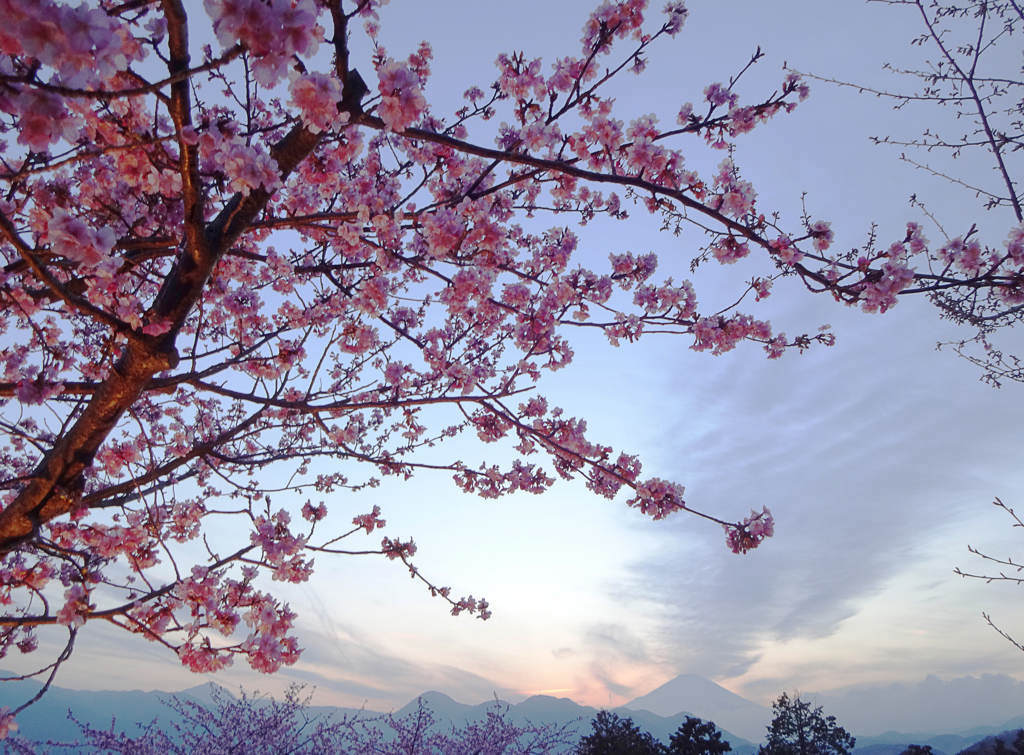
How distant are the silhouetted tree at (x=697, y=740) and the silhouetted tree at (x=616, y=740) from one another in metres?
0.73

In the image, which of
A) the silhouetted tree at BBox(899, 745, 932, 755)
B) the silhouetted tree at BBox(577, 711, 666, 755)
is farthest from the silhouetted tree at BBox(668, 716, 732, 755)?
the silhouetted tree at BBox(899, 745, 932, 755)

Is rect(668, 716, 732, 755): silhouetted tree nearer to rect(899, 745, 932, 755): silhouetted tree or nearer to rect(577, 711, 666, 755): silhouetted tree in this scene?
rect(577, 711, 666, 755): silhouetted tree

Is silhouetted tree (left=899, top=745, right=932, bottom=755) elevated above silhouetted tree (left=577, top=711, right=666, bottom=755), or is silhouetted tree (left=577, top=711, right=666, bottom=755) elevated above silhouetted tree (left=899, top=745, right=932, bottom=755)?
silhouetted tree (left=577, top=711, right=666, bottom=755)

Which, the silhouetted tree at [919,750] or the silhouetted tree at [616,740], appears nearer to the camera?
the silhouetted tree at [616,740]

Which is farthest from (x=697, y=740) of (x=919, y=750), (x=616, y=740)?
(x=919, y=750)

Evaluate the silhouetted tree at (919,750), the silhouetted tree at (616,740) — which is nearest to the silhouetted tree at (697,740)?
the silhouetted tree at (616,740)

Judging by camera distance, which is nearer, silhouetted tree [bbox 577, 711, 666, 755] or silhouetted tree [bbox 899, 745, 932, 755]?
silhouetted tree [bbox 577, 711, 666, 755]

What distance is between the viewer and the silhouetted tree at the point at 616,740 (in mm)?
19453

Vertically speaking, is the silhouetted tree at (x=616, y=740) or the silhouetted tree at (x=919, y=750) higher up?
the silhouetted tree at (x=616, y=740)

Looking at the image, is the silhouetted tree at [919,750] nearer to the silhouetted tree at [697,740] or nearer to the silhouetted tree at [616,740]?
the silhouetted tree at [697,740]

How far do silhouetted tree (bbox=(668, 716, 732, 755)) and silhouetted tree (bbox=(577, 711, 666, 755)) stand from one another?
0.73 metres

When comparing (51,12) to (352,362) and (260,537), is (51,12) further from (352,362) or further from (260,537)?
(352,362)

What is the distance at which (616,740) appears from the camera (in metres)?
20.5

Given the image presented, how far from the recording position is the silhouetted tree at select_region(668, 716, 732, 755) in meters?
19.8
